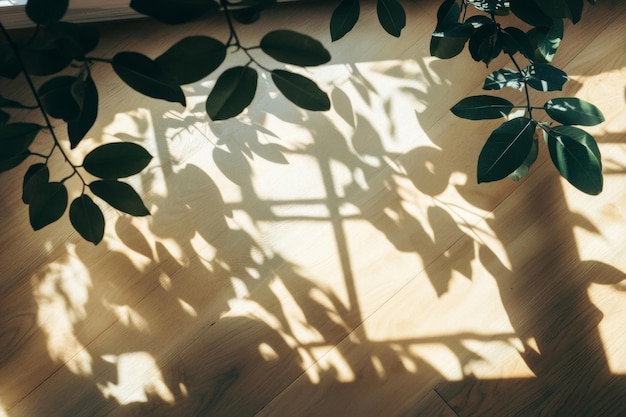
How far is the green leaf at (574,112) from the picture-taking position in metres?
1.06

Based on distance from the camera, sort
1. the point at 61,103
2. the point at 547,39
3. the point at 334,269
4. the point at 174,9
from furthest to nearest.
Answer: the point at 334,269 < the point at 547,39 < the point at 61,103 < the point at 174,9

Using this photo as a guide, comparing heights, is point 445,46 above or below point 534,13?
below

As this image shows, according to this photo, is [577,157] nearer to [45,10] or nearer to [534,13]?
[534,13]

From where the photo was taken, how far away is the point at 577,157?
945 mm

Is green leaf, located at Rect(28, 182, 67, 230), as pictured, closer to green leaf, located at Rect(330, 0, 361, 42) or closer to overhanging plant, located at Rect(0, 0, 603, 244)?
overhanging plant, located at Rect(0, 0, 603, 244)

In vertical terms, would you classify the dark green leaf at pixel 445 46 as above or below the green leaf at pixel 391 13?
below

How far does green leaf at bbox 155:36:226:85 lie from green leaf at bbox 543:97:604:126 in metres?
0.75

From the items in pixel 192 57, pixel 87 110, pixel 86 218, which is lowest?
pixel 86 218

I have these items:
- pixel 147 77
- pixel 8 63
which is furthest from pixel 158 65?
pixel 8 63

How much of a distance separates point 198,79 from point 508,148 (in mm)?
598

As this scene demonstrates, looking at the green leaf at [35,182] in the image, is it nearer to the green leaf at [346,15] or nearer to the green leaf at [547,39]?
the green leaf at [346,15]

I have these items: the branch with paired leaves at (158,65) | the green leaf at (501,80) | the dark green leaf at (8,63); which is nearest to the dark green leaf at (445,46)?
the green leaf at (501,80)

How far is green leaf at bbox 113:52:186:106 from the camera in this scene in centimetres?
66

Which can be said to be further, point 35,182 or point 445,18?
point 445,18
